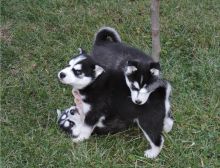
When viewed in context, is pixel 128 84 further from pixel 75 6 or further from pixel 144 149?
pixel 75 6

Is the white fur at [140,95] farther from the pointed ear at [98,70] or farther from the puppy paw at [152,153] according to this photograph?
the puppy paw at [152,153]

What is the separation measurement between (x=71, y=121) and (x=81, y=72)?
1.77 feet

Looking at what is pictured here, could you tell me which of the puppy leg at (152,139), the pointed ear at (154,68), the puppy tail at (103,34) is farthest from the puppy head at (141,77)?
the puppy tail at (103,34)

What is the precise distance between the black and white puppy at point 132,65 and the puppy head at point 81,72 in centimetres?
17

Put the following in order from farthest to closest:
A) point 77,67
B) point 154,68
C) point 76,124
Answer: point 76,124
point 77,67
point 154,68

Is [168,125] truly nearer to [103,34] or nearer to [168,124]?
[168,124]

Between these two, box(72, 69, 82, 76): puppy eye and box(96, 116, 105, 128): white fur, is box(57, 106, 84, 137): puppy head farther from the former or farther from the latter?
box(72, 69, 82, 76): puppy eye

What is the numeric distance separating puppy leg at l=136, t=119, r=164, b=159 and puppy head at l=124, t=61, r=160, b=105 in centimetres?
22

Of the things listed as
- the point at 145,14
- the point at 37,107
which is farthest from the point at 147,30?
the point at 37,107

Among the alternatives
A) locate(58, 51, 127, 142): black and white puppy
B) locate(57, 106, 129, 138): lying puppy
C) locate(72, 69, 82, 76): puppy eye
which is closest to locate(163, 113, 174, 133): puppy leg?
locate(57, 106, 129, 138): lying puppy

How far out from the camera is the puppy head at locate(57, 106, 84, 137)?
154 inches

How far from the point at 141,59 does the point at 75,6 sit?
7.00 feet

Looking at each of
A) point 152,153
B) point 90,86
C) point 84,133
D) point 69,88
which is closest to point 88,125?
point 84,133

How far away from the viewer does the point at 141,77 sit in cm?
351
